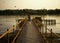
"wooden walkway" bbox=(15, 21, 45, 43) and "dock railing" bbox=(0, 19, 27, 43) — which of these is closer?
"dock railing" bbox=(0, 19, 27, 43)

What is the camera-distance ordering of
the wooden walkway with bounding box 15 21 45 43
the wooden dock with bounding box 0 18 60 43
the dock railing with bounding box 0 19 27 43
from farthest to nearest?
1. the wooden walkway with bounding box 15 21 45 43
2. the wooden dock with bounding box 0 18 60 43
3. the dock railing with bounding box 0 19 27 43

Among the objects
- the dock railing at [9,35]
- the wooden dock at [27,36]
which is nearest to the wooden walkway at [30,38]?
the wooden dock at [27,36]

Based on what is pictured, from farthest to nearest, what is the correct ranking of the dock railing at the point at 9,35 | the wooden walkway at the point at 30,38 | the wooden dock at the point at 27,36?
the wooden walkway at the point at 30,38, the wooden dock at the point at 27,36, the dock railing at the point at 9,35

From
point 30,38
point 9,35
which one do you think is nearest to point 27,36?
point 30,38

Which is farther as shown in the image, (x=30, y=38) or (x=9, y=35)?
(x=30, y=38)

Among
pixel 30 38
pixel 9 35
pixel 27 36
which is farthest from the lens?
pixel 27 36

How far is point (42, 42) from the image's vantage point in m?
15.0

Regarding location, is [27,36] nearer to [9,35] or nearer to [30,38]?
[30,38]

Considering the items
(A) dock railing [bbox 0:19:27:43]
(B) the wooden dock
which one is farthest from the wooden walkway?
(A) dock railing [bbox 0:19:27:43]

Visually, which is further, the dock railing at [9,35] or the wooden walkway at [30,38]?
the wooden walkway at [30,38]

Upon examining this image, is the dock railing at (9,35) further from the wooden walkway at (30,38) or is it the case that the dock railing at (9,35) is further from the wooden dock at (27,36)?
the wooden walkway at (30,38)

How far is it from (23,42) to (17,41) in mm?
563

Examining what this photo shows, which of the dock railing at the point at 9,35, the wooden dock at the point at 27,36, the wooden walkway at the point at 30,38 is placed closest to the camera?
the dock railing at the point at 9,35

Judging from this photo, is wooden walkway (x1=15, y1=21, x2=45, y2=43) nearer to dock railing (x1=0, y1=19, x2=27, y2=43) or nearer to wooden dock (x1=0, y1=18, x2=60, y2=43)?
wooden dock (x1=0, y1=18, x2=60, y2=43)
